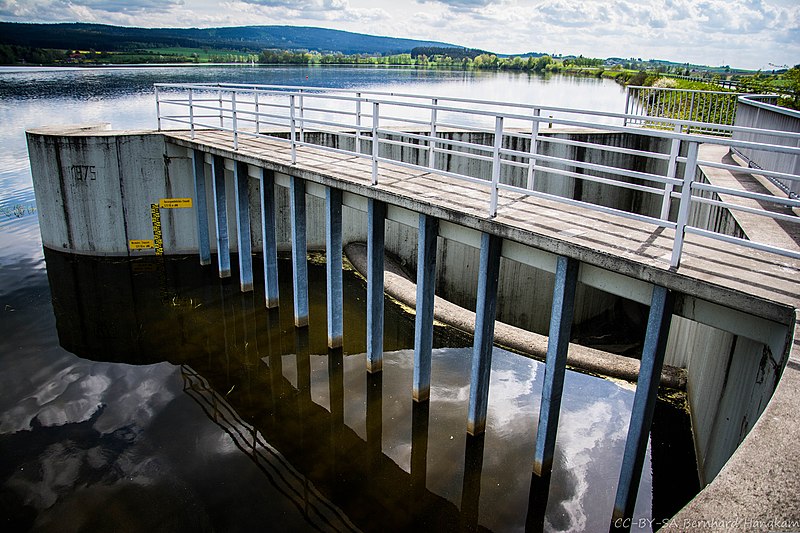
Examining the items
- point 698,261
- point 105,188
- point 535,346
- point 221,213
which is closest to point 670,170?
point 698,261

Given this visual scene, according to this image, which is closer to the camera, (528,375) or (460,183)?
(460,183)

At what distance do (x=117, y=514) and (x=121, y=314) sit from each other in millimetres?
6336

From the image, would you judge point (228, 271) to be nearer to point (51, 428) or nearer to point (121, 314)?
point (121, 314)

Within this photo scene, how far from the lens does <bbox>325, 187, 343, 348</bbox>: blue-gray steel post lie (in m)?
9.82

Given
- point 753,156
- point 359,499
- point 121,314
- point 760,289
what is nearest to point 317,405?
point 359,499

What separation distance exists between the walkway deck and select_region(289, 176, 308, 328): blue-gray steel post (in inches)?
20.7

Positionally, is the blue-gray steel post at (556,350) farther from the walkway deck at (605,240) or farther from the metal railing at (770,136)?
the metal railing at (770,136)

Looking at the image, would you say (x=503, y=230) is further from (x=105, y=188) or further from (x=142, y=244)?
(x=105, y=188)

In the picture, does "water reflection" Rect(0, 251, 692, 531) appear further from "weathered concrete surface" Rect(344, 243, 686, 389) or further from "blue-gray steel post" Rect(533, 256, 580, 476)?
"blue-gray steel post" Rect(533, 256, 580, 476)

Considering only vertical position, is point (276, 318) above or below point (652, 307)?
below

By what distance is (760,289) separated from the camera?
16.1 ft

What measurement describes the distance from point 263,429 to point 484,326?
3588 millimetres

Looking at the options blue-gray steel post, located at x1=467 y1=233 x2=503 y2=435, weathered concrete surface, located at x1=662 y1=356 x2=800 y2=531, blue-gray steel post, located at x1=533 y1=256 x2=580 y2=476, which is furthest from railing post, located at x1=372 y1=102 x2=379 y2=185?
weathered concrete surface, located at x1=662 y1=356 x2=800 y2=531

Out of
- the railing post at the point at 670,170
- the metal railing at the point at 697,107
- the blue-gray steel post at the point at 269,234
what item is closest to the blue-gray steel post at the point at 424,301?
the railing post at the point at 670,170
